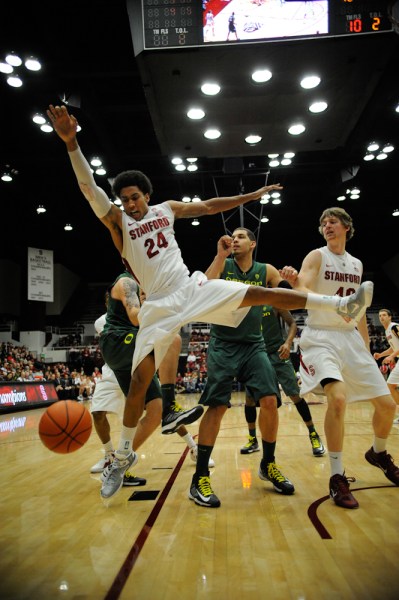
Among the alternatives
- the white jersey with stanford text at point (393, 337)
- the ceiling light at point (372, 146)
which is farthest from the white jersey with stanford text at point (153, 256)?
the ceiling light at point (372, 146)

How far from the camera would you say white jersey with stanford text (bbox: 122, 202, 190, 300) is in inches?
→ 129

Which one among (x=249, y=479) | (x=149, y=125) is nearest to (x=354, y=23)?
(x=249, y=479)

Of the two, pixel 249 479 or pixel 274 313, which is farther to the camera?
pixel 274 313

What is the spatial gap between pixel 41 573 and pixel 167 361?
→ 213 centimetres

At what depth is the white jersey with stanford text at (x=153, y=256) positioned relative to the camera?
3.28 m

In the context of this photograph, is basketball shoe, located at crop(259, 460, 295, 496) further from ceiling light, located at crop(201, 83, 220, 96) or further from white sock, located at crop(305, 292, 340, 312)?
ceiling light, located at crop(201, 83, 220, 96)

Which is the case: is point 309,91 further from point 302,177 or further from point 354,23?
point 302,177

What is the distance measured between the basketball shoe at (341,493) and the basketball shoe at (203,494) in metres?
0.84

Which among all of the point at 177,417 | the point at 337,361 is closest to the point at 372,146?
the point at 337,361

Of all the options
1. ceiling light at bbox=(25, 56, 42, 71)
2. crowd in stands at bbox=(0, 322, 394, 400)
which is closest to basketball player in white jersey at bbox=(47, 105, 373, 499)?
ceiling light at bbox=(25, 56, 42, 71)

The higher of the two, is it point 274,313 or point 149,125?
point 149,125

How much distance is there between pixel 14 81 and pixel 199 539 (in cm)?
1047

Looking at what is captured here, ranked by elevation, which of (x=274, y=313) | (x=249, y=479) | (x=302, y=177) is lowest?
(x=249, y=479)

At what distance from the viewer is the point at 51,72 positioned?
9891mm
